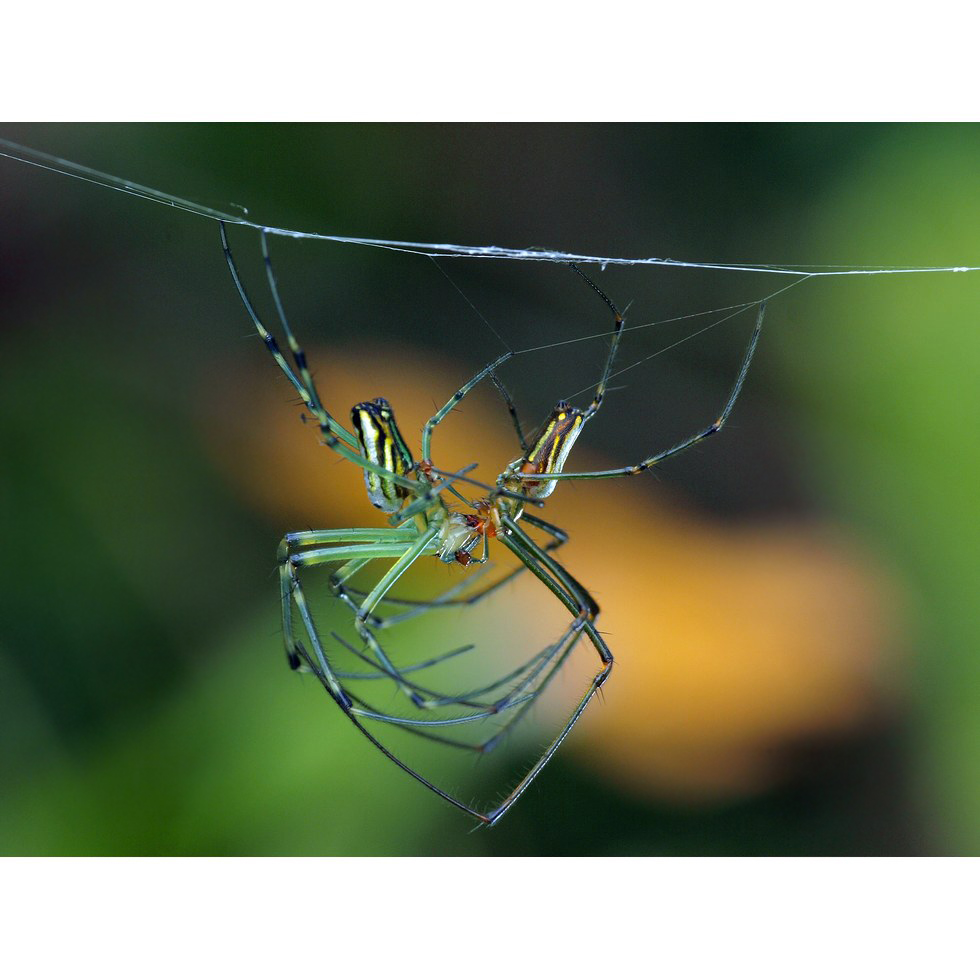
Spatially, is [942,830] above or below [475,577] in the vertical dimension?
below

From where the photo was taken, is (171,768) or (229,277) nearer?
(171,768)

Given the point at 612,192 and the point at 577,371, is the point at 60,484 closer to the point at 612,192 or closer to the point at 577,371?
the point at 577,371

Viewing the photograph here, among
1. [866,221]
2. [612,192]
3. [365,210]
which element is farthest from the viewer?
[612,192]

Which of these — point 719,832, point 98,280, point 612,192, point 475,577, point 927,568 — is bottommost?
point 719,832

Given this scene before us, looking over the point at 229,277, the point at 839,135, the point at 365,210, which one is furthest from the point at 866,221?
the point at 229,277

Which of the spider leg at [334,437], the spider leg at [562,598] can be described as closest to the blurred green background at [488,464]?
the spider leg at [562,598]

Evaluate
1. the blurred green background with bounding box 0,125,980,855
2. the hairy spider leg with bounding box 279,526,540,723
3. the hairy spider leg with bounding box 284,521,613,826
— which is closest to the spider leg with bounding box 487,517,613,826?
the hairy spider leg with bounding box 284,521,613,826
